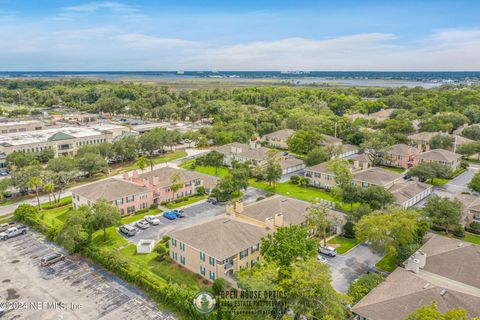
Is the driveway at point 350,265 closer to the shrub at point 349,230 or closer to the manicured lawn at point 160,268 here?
the shrub at point 349,230

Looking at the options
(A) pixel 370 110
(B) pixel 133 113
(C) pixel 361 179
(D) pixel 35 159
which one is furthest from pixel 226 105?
(C) pixel 361 179

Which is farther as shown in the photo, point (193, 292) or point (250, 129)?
point (250, 129)

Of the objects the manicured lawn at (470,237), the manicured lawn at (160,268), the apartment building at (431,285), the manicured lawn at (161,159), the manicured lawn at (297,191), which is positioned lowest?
the manicured lawn at (297,191)

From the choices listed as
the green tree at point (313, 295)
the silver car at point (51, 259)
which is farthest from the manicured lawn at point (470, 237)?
the silver car at point (51, 259)

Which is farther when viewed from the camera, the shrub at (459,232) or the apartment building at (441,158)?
the apartment building at (441,158)

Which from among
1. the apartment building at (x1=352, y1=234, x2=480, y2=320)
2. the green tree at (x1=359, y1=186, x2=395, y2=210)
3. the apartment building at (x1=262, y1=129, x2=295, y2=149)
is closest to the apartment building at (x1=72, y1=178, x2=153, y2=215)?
the green tree at (x1=359, y1=186, x2=395, y2=210)

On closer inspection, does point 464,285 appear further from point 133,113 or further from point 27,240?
point 133,113

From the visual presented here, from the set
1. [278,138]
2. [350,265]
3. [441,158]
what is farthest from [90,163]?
[441,158]
